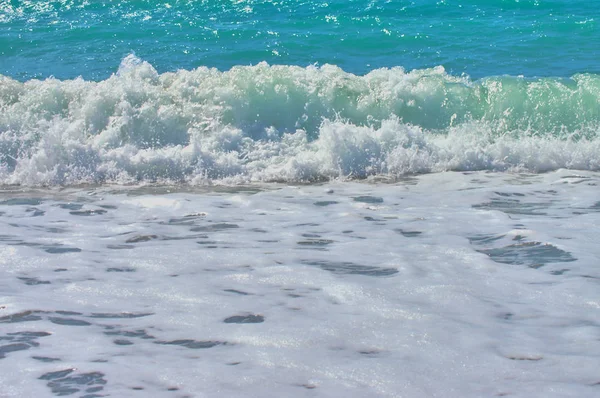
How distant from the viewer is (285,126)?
30.7 ft

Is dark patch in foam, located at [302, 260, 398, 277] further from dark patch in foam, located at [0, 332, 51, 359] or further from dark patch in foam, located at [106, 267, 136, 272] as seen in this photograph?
dark patch in foam, located at [0, 332, 51, 359]

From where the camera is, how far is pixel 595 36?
1368cm

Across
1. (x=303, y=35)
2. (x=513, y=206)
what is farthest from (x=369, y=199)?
(x=303, y=35)

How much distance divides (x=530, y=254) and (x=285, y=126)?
467 centimetres

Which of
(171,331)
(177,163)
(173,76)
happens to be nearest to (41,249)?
(171,331)

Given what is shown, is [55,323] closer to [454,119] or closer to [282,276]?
[282,276]

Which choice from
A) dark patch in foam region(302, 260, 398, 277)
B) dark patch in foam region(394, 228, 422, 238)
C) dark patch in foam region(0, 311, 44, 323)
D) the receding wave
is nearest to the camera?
dark patch in foam region(0, 311, 44, 323)

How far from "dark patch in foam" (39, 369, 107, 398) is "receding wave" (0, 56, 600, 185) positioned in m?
4.87

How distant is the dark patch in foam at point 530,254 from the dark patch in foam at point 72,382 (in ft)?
9.35

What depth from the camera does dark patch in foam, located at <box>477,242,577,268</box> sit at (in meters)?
5.08

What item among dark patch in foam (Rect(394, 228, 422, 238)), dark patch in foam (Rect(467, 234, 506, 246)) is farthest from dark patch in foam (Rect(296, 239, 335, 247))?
dark patch in foam (Rect(467, 234, 506, 246))

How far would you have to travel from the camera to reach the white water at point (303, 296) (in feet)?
11.3

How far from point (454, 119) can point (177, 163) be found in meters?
3.54

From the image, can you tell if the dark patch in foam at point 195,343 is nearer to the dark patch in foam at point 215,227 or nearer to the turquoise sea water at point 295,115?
the dark patch in foam at point 215,227
